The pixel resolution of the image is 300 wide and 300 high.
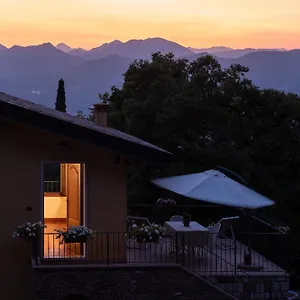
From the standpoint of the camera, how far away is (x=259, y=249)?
15.3 m

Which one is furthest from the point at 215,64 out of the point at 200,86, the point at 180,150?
the point at 180,150

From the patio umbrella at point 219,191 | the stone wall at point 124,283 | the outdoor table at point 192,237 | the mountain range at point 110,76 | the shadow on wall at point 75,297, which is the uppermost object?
the mountain range at point 110,76

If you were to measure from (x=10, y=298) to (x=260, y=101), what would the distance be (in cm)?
1646

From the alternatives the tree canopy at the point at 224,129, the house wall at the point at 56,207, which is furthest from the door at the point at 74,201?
the tree canopy at the point at 224,129

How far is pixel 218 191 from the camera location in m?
12.7

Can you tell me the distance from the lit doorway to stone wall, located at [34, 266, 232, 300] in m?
0.88

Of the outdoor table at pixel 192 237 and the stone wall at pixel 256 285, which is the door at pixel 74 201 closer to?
the outdoor table at pixel 192 237

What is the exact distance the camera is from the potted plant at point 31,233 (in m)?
11.6

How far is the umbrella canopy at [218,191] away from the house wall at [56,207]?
9.61ft

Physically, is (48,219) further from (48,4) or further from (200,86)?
(48,4)

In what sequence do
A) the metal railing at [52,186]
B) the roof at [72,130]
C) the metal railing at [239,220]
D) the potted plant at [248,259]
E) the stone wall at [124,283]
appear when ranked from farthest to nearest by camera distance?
the metal railing at [52,186], the metal railing at [239,220], the potted plant at [248,259], the roof at [72,130], the stone wall at [124,283]

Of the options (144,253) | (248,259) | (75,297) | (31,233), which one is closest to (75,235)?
(31,233)

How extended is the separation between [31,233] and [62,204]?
140 inches

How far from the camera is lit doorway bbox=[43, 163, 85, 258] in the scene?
41.9ft
